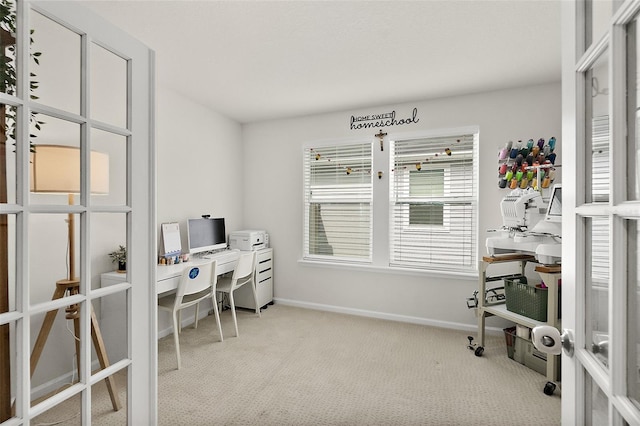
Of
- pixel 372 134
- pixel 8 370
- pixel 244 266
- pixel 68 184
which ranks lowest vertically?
pixel 244 266

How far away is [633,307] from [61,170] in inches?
55.6

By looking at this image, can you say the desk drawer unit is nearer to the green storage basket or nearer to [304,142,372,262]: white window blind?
[304,142,372,262]: white window blind

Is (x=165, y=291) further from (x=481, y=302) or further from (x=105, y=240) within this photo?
(x=481, y=302)

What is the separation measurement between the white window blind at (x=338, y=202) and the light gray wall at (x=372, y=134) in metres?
0.14

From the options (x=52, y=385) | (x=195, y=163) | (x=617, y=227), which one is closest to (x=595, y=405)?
(x=617, y=227)

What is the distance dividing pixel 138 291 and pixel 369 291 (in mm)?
2807

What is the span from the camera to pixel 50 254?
0.87m

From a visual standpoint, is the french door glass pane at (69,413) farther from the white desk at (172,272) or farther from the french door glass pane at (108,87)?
the french door glass pane at (108,87)

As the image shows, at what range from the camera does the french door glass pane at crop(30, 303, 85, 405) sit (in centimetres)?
85

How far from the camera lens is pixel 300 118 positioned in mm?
3902

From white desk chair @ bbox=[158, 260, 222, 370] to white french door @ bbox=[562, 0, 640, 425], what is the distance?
7.84ft

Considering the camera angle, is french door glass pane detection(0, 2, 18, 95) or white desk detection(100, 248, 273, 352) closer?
french door glass pane detection(0, 2, 18, 95)

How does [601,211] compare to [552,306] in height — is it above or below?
above

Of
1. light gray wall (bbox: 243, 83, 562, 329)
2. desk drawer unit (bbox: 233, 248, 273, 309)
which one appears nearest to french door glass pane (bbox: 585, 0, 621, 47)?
light gray wall (bbox: 243, 83, 562, 329)
